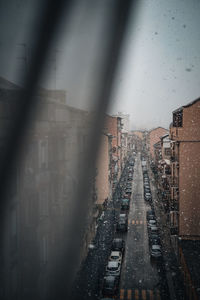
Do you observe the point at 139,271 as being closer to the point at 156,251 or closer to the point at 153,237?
the point at 156,251

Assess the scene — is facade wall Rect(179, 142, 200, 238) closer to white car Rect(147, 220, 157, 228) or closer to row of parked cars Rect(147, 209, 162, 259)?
row of parked cars Rect(147, 209, 162, 259)

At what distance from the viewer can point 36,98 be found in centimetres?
484

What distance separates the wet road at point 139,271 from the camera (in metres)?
7.39

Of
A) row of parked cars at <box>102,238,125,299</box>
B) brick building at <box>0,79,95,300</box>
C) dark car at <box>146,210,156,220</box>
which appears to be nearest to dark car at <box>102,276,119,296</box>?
row of parked cars at <box>102,238,125,299</box>

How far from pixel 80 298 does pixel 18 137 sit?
5043mm

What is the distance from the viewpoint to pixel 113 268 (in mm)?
8531

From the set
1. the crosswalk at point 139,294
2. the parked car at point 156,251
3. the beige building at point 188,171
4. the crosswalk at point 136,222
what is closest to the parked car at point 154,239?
the parked car at point 156,251

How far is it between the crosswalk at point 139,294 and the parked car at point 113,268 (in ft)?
2.49

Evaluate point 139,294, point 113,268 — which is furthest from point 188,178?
point 139,294

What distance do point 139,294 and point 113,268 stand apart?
54.7 inches

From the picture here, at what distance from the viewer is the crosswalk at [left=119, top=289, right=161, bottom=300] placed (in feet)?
23.4

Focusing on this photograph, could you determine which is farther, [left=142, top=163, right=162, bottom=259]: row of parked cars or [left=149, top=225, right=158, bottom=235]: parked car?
[left=149, top=225, right=158, bottom=235]: parked car

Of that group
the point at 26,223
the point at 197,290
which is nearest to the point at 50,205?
the point at 26,223

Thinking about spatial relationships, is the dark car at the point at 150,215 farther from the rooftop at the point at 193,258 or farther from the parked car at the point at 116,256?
the parked car at the point at 116,256
